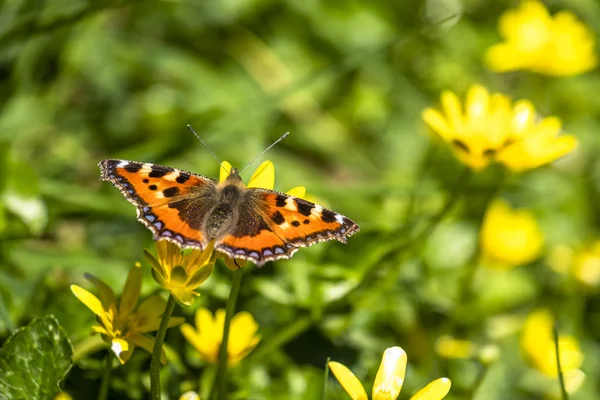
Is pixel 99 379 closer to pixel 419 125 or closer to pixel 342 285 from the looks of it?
pixel 342 285

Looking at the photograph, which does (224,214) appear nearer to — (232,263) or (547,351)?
(232,263)

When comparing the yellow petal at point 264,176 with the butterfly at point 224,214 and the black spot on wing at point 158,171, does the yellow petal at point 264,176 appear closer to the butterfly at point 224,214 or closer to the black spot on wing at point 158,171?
the butterfly at point 224,214

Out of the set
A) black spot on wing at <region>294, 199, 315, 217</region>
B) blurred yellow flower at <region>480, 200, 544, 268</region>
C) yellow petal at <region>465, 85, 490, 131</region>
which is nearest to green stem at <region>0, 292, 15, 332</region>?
black spot on wing at <region>294, 199, 315, 217</region>

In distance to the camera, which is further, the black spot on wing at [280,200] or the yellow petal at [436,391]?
the black spot on wing at [280,200]

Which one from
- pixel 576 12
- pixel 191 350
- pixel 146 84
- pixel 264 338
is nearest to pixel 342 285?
pixel 264 338

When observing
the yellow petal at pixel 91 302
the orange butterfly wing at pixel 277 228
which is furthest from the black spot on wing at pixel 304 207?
the yellow petal at pixel 91 302

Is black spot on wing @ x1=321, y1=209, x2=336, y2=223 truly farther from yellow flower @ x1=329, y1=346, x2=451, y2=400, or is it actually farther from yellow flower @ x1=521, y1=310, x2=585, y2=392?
yellow flower @ x1=521, y1=310, x2=585, y2=392

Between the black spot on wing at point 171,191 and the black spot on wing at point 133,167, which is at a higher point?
the black spot on wing at point 133,167
